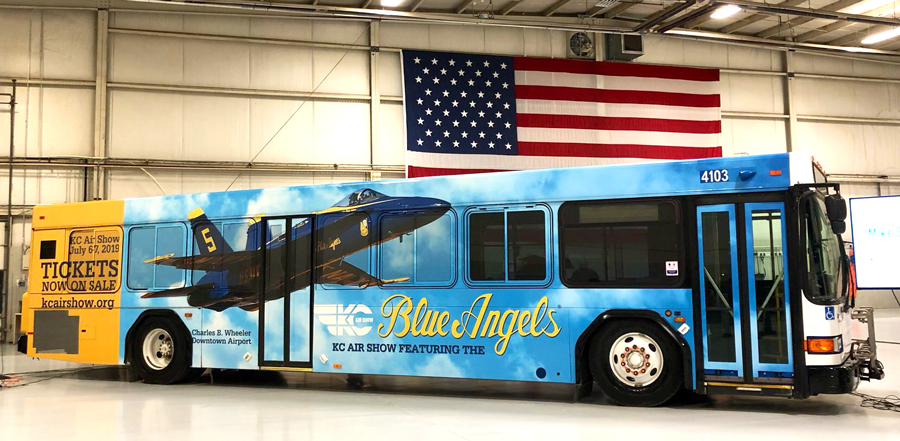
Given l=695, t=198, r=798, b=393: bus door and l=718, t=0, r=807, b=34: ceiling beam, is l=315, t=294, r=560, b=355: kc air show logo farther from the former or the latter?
l=718, t=0, r=807, b=34: ceiling beam

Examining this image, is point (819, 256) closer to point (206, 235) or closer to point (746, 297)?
point (746, 297)

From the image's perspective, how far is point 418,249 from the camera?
10047mm

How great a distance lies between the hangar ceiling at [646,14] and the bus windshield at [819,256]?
1119 cm

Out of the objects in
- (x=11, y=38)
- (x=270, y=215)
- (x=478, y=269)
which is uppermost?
(x=11, y=38)

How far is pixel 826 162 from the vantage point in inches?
1058

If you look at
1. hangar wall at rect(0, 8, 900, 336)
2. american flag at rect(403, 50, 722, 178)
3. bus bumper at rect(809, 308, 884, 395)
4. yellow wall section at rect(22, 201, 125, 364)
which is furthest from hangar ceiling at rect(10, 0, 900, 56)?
bus bumper at rect(809, 308, 884, 395)

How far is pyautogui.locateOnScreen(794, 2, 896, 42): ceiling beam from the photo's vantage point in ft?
74.4

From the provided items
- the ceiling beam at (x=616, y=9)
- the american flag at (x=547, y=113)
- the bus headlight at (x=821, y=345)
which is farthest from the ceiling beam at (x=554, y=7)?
the bus headlight at (x=821, y=345)

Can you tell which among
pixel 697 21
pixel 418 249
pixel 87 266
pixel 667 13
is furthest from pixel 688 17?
pixel 87 266

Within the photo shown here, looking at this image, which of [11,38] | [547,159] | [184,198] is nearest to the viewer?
[184,198]

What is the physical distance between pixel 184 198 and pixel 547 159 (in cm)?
1350

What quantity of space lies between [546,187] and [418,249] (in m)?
1.87

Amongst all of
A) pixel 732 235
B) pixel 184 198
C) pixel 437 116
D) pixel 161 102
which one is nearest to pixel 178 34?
pixel 161 102

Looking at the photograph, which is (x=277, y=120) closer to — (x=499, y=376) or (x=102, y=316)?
(x=102, y=316)
